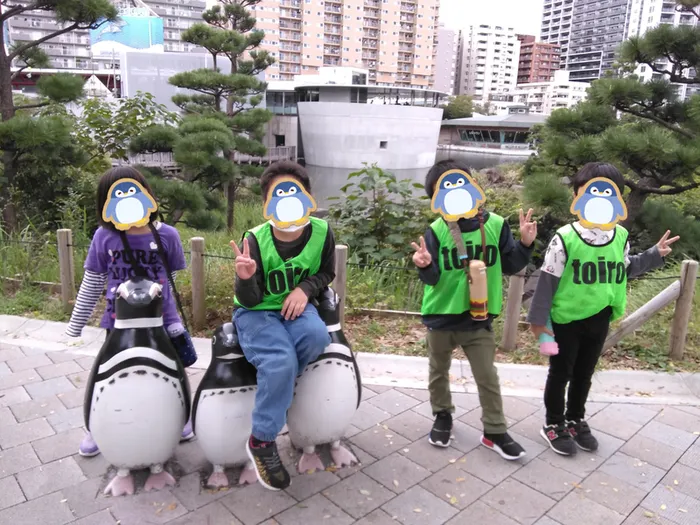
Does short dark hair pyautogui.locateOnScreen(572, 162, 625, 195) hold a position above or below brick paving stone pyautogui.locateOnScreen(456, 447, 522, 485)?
above

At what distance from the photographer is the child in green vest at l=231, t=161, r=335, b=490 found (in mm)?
2242

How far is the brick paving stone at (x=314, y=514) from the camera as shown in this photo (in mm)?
2242

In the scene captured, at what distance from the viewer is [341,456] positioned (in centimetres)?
267

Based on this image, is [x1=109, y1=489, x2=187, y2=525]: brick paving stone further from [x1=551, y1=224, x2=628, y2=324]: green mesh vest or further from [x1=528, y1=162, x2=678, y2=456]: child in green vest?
[x1=551, y1=224, x2=628, y2=324]: green mesh vest

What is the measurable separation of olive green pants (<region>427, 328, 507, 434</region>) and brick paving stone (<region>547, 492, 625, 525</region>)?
1.49 ft

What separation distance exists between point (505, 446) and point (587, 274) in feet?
3.12

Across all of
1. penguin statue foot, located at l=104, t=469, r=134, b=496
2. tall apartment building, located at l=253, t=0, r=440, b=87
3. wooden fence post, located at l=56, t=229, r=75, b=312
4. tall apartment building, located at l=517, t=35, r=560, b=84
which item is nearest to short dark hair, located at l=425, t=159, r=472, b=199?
Result: penguin statue foot, located at l=104, t=469, r=134, b=496

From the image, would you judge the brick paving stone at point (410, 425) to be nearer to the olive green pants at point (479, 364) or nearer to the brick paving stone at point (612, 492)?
the olive green pants at point (479, 364)

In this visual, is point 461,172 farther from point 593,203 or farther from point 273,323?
point 273,323

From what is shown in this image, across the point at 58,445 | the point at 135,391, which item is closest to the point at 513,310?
the point at 135,391

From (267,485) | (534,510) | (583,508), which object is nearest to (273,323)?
(267,485)

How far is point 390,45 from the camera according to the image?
61.4 metres

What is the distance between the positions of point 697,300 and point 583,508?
11.4 ft

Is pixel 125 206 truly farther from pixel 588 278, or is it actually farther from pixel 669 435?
pixel 669 435
